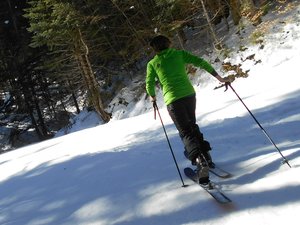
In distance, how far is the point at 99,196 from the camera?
5.64 metres

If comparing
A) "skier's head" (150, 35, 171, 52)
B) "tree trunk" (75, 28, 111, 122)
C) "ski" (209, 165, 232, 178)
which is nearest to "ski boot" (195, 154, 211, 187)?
"ski" (209, 165, 232, 178)

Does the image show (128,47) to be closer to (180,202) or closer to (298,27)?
(298,27)

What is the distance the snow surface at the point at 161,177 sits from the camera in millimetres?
4348

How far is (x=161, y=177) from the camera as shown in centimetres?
590

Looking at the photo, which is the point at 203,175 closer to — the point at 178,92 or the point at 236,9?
the point at 178,92

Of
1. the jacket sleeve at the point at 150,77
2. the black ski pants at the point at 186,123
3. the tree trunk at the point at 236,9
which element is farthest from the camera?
the tree trunk at the point at 236,9

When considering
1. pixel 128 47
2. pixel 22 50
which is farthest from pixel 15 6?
pixel 128 47

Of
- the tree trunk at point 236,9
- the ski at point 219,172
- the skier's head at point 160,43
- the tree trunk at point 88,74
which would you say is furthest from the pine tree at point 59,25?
the ski at point 219,172

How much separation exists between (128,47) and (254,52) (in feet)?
30.6

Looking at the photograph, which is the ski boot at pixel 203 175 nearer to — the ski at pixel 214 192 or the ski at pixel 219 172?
the ski at pixel 214 192

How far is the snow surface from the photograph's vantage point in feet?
14.3

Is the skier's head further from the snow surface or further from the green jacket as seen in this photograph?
the snow surface

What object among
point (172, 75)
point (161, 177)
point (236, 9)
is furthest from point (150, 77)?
point (236, 9)

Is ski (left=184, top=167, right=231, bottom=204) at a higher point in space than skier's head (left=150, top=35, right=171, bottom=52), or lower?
lower
